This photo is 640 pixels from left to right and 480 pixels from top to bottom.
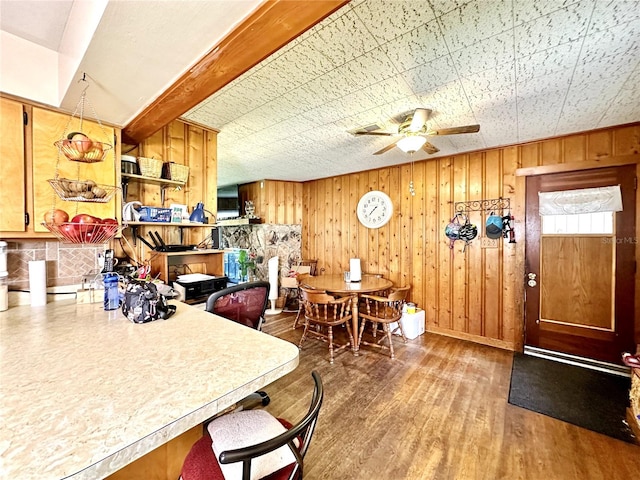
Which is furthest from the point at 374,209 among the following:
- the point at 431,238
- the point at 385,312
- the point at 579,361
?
Answer: the point at 579,361

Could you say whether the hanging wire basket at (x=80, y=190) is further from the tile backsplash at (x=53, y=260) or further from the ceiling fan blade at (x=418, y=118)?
the ceiling fan blade at (x=418, y=118)

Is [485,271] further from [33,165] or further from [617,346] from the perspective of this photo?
[33,165]

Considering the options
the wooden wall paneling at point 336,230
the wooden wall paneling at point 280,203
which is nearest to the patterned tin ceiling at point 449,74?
the wooden wall paneling at point 336,230

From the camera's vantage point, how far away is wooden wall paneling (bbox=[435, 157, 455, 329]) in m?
3.64

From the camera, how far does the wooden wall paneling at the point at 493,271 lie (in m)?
3.29

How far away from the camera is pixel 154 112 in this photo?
172 centimetres

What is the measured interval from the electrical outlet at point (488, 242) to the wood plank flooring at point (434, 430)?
1.34 m

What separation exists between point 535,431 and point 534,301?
1721mm

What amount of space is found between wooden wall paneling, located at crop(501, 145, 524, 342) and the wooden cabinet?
4.08 metres

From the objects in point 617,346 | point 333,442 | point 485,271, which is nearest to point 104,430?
point 333,442

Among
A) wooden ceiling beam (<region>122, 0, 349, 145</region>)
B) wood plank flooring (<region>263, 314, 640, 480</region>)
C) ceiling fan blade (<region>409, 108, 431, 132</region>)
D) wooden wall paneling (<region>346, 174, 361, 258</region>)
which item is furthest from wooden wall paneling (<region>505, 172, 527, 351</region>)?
wooden ceiling beam (<region>122, 0, 349, 145</region>)

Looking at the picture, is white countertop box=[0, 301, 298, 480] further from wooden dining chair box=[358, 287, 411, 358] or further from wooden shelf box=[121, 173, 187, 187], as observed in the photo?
wooden dining chair box=[358, 287, 411, 358]

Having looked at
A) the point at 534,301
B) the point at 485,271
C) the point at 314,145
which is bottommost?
→ the point at 534,301

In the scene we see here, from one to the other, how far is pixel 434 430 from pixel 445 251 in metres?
2.34
